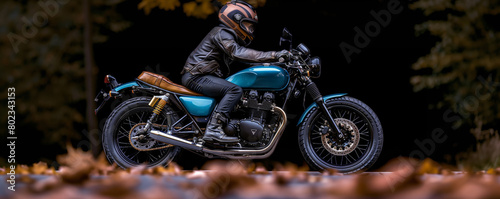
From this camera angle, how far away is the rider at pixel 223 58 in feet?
13.8

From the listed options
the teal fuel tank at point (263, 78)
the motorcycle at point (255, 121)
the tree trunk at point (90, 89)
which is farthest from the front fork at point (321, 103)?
the tree trunk at point (90, 89)

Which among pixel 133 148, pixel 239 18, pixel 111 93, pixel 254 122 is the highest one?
pixel 239 18

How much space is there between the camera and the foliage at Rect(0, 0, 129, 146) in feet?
24.9

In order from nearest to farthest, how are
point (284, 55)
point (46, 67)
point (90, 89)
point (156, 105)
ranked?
point (284, 55)
point (156, 105)
point (90, 89)
point (46, 67)

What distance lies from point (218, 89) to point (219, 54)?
1.24 feet

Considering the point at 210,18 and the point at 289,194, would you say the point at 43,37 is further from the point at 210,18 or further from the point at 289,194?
the point at 289,194

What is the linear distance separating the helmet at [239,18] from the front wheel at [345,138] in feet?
3.31

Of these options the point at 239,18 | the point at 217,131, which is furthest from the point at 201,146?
the point at 239,18

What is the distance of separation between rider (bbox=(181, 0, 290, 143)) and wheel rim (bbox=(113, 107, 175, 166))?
49 centimetres

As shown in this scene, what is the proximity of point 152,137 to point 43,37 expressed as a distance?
4.73m

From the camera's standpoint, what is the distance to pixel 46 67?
25.5 feet

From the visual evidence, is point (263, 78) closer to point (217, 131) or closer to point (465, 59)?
point (217, 131)

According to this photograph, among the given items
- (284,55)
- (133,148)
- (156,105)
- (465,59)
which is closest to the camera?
(284,55)

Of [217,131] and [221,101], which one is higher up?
[221,101]
